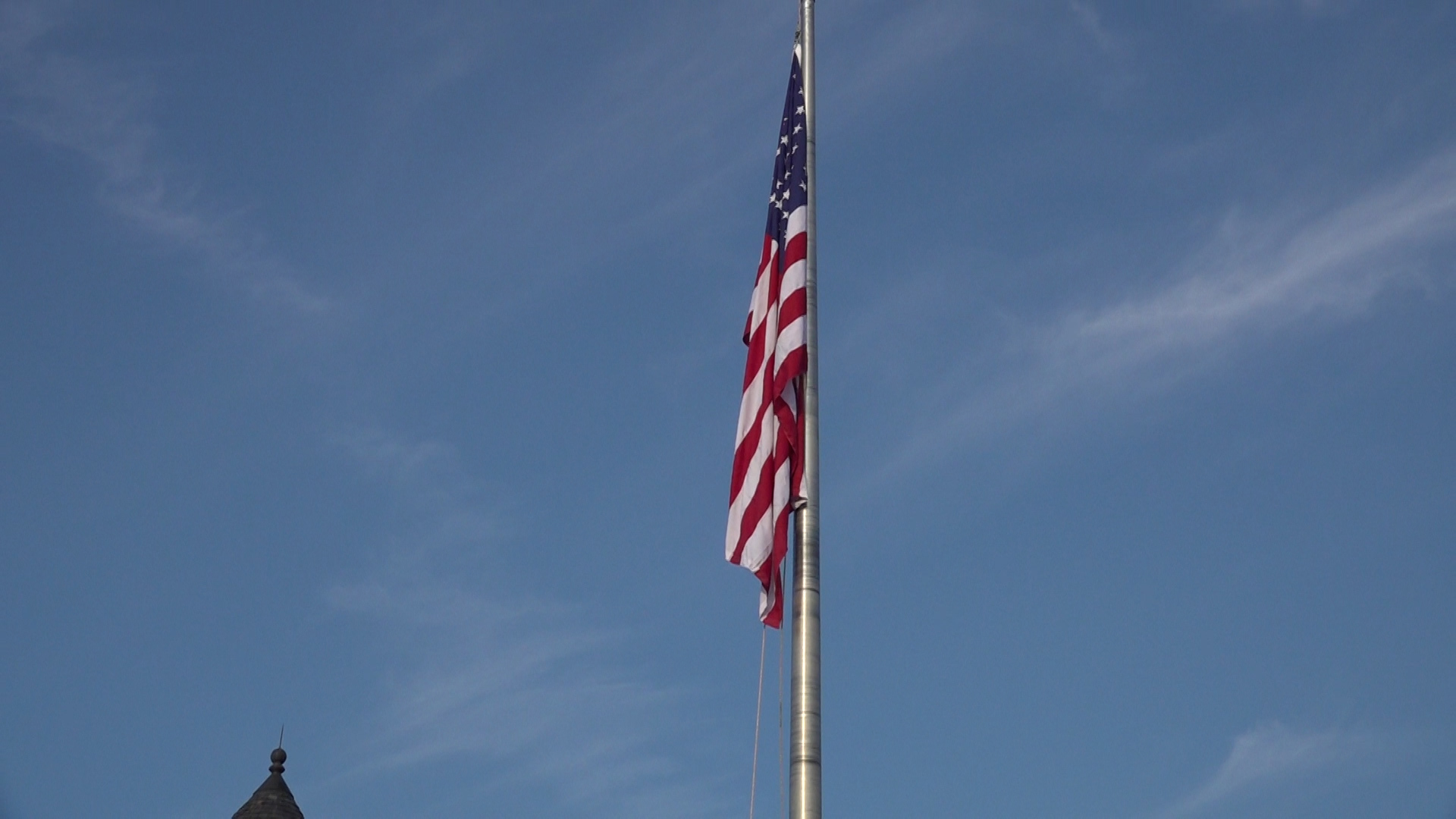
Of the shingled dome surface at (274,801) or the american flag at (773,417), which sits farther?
the shingled dome surface at (274,801)

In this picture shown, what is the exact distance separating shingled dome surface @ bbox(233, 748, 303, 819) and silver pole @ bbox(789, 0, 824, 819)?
7.82m

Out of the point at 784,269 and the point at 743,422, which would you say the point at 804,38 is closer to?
the point at 784,269

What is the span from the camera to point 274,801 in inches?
762

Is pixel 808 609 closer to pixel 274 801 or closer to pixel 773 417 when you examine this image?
→ pixel 773 417

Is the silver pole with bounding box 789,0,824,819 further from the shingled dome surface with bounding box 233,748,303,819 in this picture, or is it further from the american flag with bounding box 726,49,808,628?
the shingled dome surface with bounding box 233,748,303,819

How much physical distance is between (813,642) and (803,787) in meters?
1.36

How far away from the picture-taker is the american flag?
51.3 feet

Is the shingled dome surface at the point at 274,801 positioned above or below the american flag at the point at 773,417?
below

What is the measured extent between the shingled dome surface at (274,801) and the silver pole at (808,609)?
7.82m

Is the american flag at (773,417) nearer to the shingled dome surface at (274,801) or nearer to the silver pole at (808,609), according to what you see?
the silver pole at (808,609)

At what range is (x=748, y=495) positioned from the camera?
1584cm

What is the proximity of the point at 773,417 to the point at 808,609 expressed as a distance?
2192 millimetres

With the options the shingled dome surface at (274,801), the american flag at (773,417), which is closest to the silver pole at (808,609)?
the american flag at (773,417)

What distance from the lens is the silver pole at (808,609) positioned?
14.0 m
